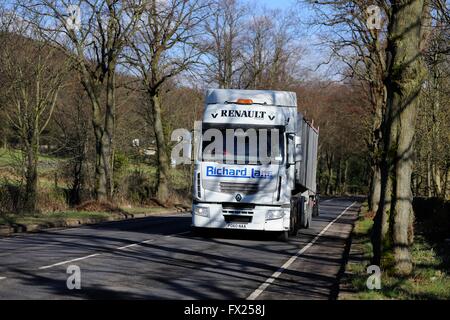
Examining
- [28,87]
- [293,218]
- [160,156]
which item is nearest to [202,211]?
[293,218]

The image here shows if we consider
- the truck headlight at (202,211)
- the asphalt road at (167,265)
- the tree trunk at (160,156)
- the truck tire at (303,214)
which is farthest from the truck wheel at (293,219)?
the tree trunk at (160,156)

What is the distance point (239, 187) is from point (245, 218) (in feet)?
2.89

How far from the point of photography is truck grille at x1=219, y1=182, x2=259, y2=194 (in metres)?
19.5

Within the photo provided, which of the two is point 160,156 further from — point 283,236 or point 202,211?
point 202,211

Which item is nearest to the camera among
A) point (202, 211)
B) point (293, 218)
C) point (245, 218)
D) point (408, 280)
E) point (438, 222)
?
point (408, 280)

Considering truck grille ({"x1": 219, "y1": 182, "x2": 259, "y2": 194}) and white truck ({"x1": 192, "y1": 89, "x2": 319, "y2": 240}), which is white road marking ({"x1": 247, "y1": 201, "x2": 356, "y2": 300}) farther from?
truck grille ({"x1": 219, "y1": 182, "x2": 259, "y2": 194})

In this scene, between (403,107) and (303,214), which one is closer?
(403,107)

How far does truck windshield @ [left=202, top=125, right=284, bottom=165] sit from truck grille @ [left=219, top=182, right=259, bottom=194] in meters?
0.61

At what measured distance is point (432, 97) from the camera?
37.2 m

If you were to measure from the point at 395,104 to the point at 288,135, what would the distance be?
7.43 meters

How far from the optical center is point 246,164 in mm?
19406

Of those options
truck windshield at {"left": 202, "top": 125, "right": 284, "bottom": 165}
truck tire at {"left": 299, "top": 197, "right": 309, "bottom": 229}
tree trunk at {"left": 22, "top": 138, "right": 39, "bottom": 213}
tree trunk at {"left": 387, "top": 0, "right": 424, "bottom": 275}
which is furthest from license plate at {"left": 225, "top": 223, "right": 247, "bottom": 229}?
tree trunk at {"left": 22, "top": 138, "right": 39, "bottom": 213}

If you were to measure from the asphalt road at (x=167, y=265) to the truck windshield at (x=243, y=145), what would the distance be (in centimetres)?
236
